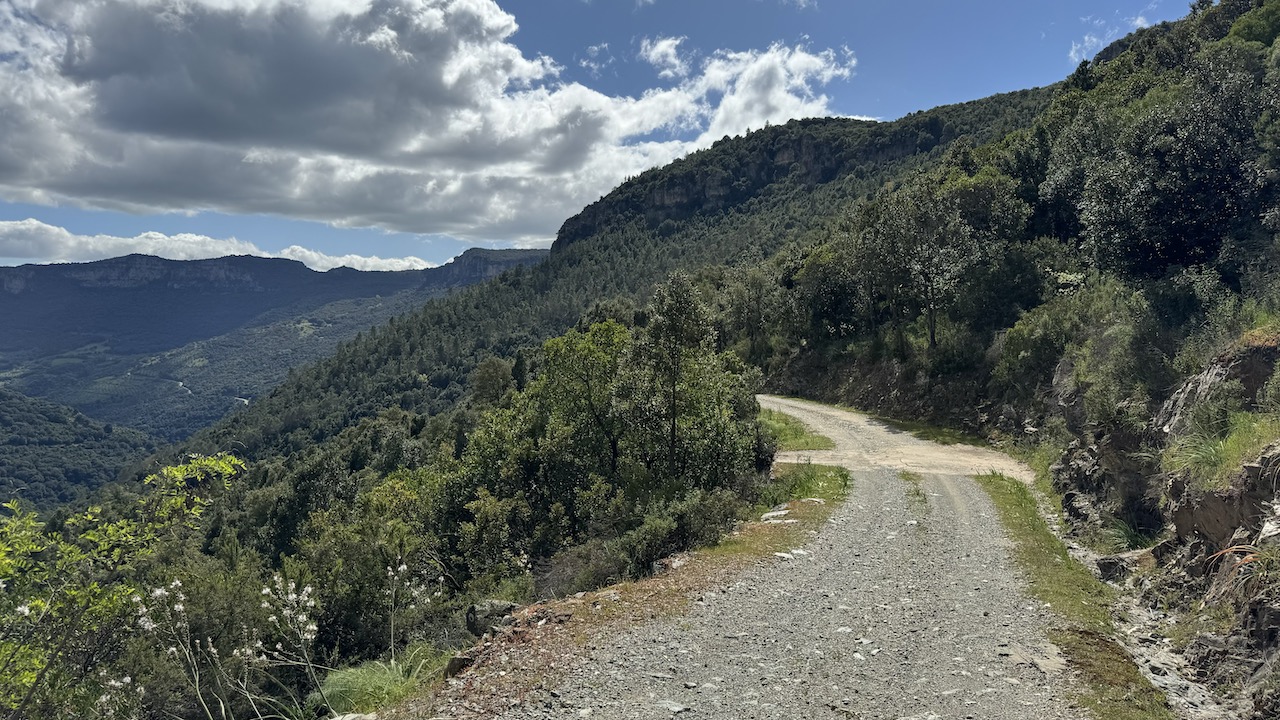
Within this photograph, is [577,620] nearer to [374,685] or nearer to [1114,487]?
[374,685]

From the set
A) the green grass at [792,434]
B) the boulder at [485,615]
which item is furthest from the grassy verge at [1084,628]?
the green grass at [792,434]

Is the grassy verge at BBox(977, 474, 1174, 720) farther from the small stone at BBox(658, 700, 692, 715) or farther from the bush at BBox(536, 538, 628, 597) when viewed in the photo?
the bush at BBox(536, 538, 628, 597)

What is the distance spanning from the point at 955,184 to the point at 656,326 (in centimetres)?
3030

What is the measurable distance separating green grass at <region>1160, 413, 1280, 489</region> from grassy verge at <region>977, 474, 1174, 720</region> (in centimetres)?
227

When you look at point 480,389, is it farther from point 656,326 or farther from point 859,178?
point 859,178

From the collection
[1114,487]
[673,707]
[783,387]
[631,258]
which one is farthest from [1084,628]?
Result: [631,258]

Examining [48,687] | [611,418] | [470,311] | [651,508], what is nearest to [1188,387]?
[651,508]

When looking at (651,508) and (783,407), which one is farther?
(783,407)

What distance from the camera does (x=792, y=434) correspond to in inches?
1131

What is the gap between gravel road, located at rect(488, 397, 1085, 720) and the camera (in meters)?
6.71

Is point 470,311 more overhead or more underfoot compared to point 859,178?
more underfoot

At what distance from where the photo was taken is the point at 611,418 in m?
22.7

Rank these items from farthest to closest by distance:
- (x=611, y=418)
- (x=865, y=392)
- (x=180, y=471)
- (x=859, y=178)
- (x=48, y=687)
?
(x=859, y=178)
(x=865, y=392)
(x=611, y=418)
(x=48, y=687)
(x=180, y=471)

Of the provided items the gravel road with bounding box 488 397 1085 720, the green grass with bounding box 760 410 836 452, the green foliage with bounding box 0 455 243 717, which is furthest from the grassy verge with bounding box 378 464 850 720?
the green grass with bounding box 760 410 836 452
